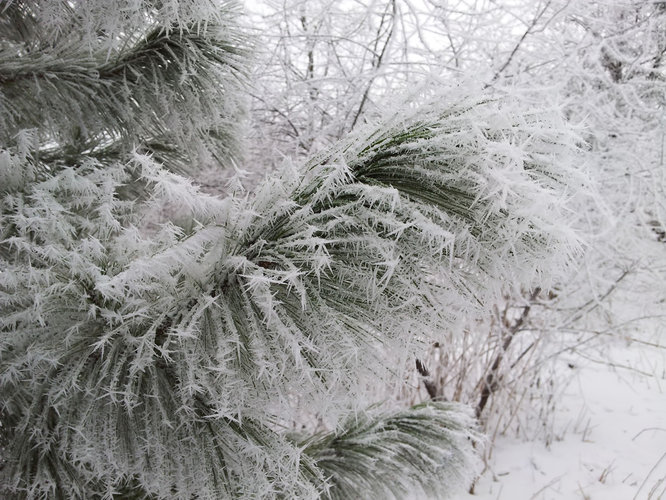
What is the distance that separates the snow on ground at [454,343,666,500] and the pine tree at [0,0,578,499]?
2.02 m

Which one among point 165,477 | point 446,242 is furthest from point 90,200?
point 446,242

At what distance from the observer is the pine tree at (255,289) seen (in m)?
0.67

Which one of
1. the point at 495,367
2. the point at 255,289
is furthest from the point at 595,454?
the point at 255,289

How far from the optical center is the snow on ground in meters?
2.52

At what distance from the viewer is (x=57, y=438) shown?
93 cm

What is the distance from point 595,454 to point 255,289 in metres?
2.87

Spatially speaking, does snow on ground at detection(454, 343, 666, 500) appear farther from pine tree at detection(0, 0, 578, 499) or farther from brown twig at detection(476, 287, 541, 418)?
pine tree at detection(0, 0, 578, 499)

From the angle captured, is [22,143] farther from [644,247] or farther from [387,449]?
[644,247]

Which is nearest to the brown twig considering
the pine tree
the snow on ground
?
the snow on ground

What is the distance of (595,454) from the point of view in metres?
2.87

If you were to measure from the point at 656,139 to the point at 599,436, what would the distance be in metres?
1.74

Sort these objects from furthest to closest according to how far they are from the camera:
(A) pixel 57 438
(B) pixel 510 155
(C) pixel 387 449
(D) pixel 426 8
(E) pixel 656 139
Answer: (E) pixel 656 139 → (D) pixel 426 8 → (C) pixel 387 449 → (A) pixel 57 438 → (B) pixel 510 155

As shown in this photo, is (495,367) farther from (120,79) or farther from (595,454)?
(120,79)

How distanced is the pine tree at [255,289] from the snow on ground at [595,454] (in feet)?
6.64
